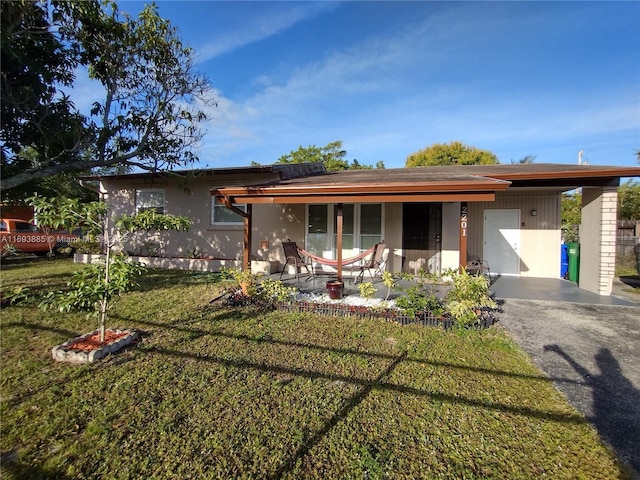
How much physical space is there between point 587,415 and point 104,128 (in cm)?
949

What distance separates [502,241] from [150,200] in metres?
11.9

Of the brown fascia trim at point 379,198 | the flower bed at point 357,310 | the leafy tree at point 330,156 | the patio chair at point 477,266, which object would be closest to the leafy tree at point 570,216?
the patio chair at point 477,266

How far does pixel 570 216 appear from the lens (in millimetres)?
18031

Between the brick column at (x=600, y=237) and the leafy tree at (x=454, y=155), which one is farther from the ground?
the leafy tree at (x=454, y=155)

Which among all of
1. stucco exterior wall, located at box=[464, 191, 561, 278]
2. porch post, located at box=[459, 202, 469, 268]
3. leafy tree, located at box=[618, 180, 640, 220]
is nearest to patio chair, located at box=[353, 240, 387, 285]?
porch post, located at box=[459, 202, 469, 268]

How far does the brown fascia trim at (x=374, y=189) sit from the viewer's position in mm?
5285

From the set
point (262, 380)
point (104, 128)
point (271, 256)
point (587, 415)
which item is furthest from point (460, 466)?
point (104, 128)

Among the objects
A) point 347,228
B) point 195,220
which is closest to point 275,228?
point 347,228

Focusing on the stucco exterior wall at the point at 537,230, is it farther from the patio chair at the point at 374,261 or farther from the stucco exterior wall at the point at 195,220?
the stucco exterior wall at the point at 195,220

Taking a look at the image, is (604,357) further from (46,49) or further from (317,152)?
(317,152)

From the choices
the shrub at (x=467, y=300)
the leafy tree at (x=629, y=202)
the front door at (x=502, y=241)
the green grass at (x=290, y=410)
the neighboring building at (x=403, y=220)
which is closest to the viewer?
the green grass at (x=290, y=410)

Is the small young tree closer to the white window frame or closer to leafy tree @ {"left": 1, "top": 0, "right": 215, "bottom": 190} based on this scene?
leafy tree @ {"left": 1, "top": 0, "right": 215, "bottom": 190}

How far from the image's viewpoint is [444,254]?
8.34 meters

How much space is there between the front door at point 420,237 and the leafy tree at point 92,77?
20.4ft
